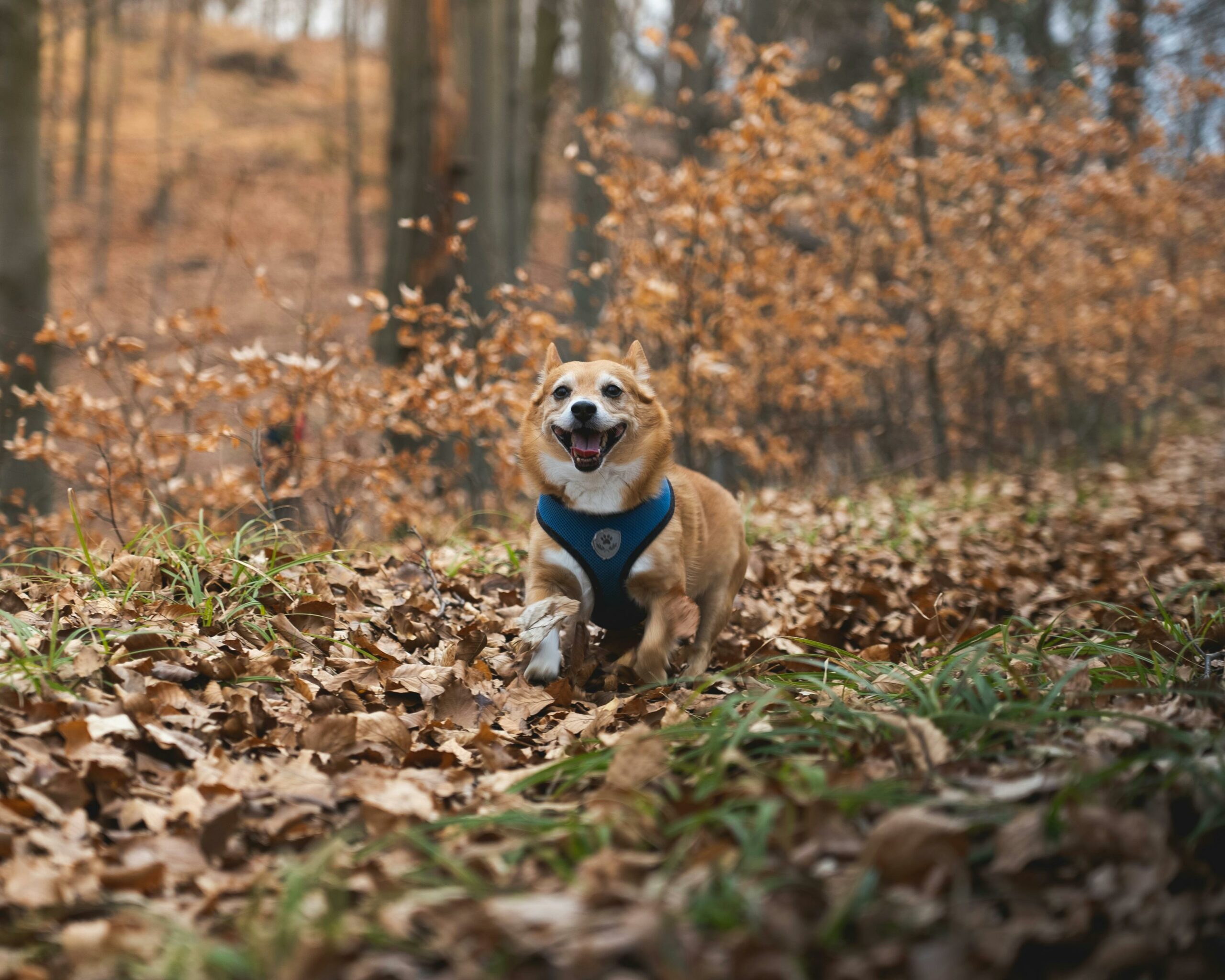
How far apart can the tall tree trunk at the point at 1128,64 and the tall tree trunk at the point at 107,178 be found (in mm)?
20054

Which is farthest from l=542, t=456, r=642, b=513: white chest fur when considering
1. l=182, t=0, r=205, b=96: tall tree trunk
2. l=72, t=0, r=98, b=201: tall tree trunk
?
l=182, t=0, r=205, b=96: tall tree trunk

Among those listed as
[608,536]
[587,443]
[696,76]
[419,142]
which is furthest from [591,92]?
[608,536]

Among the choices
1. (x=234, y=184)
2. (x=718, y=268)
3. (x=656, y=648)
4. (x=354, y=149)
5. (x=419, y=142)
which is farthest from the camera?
(x=234, y=184)

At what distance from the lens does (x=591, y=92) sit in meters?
11.1

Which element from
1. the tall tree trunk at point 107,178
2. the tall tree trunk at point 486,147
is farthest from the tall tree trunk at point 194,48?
the tall tree trunk at point 486,147

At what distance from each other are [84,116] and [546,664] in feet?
87.5

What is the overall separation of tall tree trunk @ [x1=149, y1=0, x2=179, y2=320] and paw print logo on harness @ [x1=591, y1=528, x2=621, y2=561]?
19.4 m

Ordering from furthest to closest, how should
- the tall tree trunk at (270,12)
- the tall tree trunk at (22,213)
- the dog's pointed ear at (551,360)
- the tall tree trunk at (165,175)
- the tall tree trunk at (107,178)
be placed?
the tall tree trunk at (270,12)
the tall tree trunk at (107,178)
the tall tree trunk at (165,175)
the tall tree trunk at (22,213)
the dog's pointed ear at (551,360)

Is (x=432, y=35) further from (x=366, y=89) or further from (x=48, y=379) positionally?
(x=366, y=89)

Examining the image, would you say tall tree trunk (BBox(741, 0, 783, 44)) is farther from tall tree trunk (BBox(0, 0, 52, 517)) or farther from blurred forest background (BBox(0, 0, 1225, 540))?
tall tree trunk (BBox(0, 0, 52, 517))

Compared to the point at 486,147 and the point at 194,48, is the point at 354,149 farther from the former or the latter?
the point at 486,147

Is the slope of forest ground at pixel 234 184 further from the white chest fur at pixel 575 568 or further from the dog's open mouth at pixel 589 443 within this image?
the white chest fur at pixel 575 568

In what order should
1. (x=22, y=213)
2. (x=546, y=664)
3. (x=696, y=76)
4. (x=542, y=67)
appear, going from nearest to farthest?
1. (x=546, y=664)
2. (x=22, y=213)
3. (x=696, y=76)
4. (x=542, y=67)

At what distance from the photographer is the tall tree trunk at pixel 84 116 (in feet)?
69.3
